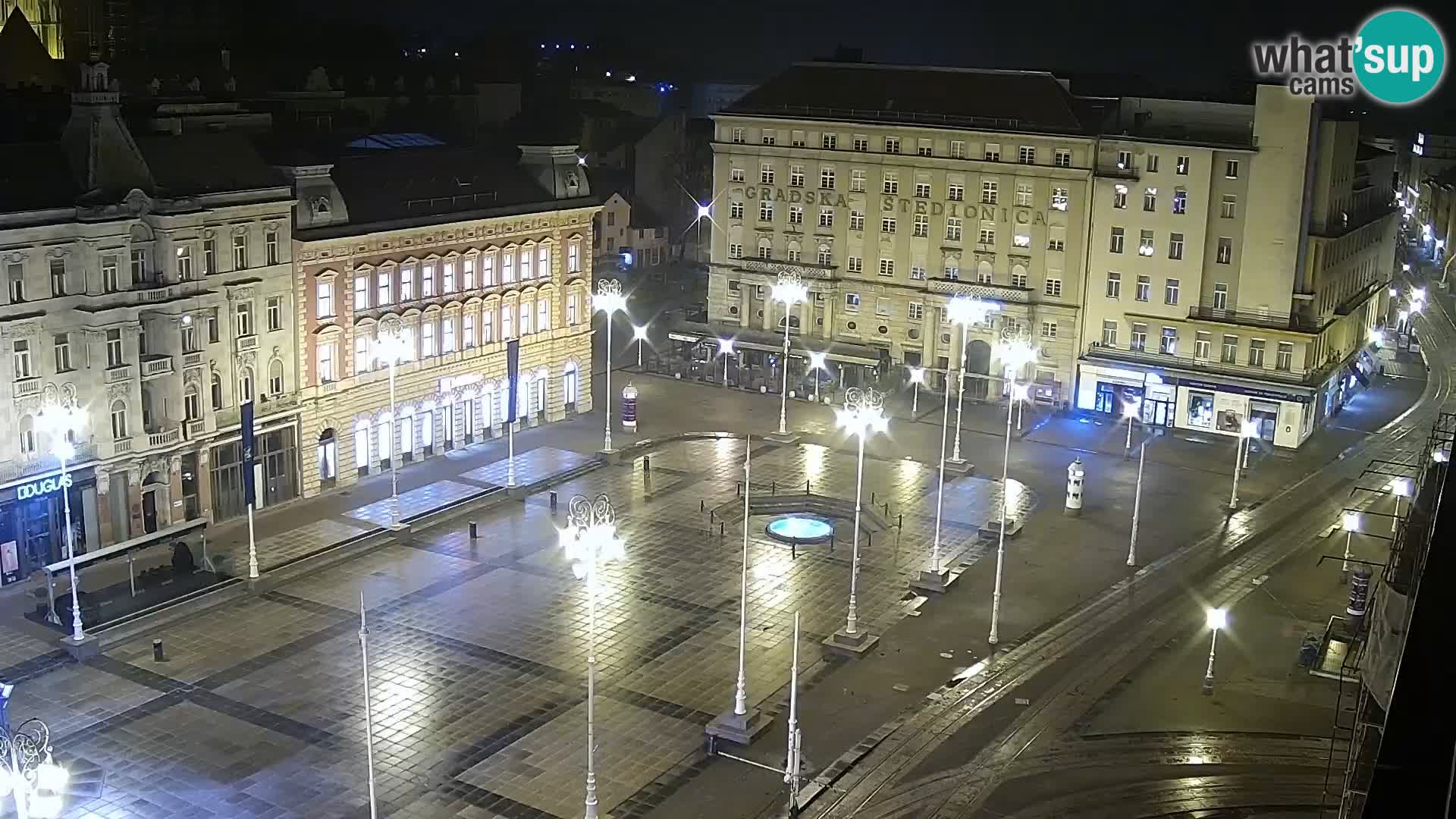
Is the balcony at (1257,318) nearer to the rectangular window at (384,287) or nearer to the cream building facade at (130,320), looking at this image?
the rectangular window at (384,287)

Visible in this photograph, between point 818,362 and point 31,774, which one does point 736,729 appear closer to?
point 31,774

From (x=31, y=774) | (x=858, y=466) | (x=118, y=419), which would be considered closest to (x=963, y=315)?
(x=858, y=466)

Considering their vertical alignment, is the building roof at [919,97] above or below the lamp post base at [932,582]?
above

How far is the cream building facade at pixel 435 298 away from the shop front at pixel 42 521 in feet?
37.7

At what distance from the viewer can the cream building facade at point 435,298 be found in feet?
224

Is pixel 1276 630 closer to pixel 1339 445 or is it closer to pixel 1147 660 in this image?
pixel 1147 660

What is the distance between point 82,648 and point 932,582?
32405mm

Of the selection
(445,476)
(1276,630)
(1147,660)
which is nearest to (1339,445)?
(1276,630)

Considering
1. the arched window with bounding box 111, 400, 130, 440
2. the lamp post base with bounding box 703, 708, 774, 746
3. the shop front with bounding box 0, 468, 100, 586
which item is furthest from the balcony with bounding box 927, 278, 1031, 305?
the shop front with bounding box 0, 468, 100, 586

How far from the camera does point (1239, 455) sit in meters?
72.0

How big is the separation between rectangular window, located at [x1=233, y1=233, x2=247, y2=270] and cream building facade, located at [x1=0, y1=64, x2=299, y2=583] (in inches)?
2.8

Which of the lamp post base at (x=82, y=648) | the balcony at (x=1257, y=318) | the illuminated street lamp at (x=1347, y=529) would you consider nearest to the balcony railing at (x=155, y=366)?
the lamp post base at (x=82, y=648)

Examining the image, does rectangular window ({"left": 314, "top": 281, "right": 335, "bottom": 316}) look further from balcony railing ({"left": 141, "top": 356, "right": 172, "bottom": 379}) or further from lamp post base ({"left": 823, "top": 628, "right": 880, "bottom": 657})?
lamp post base ({"left": 823, "top": 628, "right": 880, "bottom": 657})

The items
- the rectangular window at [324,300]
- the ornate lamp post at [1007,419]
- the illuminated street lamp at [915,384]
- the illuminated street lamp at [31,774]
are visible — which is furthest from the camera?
the illuminated street lamp at [915,384]
